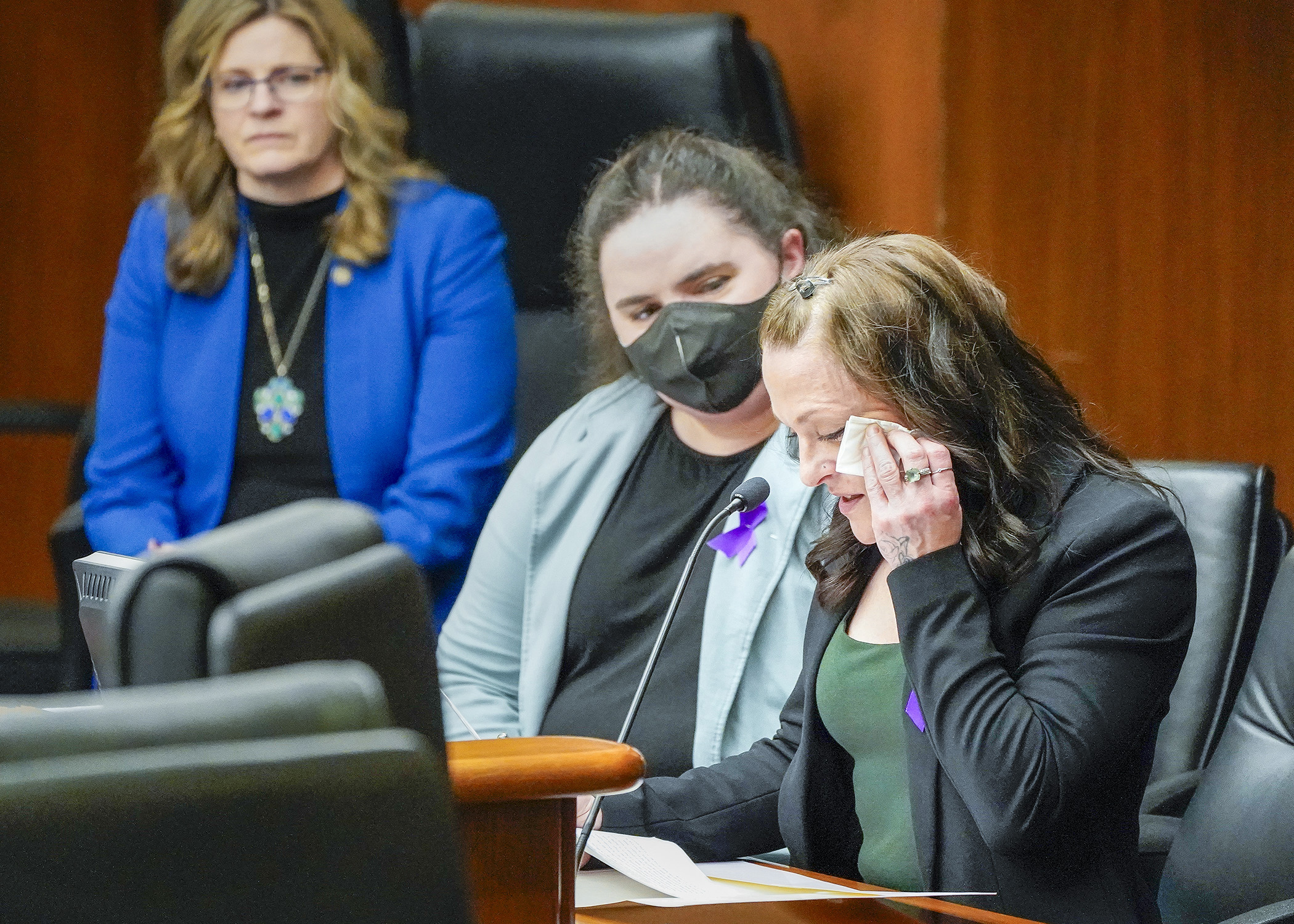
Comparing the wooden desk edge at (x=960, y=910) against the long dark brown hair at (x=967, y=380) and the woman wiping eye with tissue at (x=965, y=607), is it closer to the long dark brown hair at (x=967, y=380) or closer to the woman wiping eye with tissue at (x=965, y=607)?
the woman wiping eye with tissue at (x=965, y=607)

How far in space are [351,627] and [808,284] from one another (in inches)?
30.6

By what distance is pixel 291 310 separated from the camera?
2279mm

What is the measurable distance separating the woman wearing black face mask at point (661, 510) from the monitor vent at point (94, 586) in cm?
66

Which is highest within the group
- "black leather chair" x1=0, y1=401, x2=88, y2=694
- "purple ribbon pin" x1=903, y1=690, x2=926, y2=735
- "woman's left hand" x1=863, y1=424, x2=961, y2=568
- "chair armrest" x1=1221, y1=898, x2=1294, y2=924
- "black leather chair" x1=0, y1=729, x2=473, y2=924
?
"black leather chair" x1=0, y1=729, x2=473, y2=924

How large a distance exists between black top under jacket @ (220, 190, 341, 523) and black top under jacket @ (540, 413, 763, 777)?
0.53 meters

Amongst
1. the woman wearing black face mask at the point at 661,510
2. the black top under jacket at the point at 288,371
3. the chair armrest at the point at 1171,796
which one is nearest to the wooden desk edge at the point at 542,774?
the woman wearing black face mask at the point at 661,510

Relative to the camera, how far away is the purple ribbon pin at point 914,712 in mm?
1234

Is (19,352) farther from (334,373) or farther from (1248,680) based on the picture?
(1248,680)

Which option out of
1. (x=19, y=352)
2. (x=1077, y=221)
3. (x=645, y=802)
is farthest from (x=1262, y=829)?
(x=19, y=352)

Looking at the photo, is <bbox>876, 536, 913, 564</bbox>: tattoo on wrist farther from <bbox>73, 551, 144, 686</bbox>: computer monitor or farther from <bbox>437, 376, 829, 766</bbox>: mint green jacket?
<bbox>73, 551, 144, 686</bbox>: computer monitor

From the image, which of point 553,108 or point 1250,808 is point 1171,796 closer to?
point 1250,808

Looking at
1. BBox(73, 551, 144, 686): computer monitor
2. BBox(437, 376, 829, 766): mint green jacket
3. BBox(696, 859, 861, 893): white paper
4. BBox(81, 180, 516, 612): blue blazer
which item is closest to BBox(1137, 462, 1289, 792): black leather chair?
BBox(437, 376, 829, 766): mint green jacket

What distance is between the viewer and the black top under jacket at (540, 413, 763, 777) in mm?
1682

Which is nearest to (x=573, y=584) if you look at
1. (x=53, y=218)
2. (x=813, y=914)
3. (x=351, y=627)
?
(x=813, y=914)
